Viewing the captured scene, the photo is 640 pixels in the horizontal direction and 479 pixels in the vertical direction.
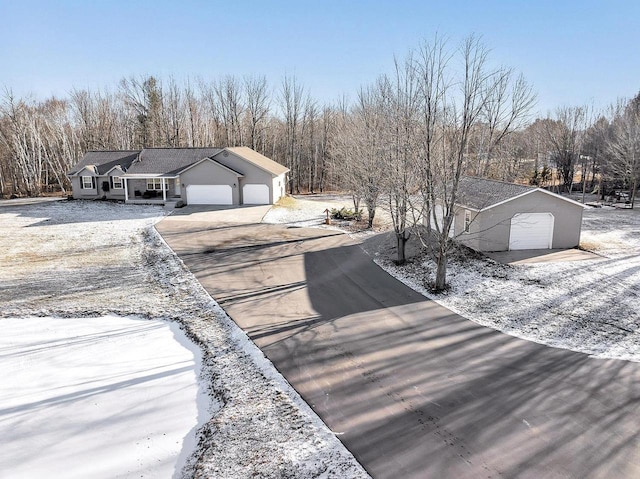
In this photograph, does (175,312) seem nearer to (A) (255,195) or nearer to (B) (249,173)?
(A) (255,195)

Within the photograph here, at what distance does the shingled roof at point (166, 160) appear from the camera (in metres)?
33.3

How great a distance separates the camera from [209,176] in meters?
32.0

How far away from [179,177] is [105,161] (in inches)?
310

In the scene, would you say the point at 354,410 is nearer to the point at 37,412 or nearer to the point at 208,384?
the point at 208,384

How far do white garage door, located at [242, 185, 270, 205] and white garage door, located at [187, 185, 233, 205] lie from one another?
109cm

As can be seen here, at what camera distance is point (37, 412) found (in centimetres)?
824

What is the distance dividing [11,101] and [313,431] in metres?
48.9

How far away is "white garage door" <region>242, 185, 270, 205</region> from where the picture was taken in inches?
1283

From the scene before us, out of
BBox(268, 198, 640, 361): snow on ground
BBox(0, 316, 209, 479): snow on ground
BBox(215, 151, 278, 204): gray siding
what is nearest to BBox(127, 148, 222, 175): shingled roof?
BBox(215, 151, 278, 204): gray siding

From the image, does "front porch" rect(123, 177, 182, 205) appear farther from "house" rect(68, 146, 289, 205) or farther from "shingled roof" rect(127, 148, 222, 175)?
"shingled roof" rect(127, 148, 222, 175)

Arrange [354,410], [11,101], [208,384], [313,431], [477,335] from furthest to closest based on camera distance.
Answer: [11,101] < [477,335] < [208,384] < [354,410] < [313,431]

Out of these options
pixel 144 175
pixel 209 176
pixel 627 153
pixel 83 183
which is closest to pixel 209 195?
pixel 209 176

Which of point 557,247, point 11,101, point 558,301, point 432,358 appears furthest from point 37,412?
point 11,101

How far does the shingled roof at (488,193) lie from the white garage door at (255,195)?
15.6 meters
